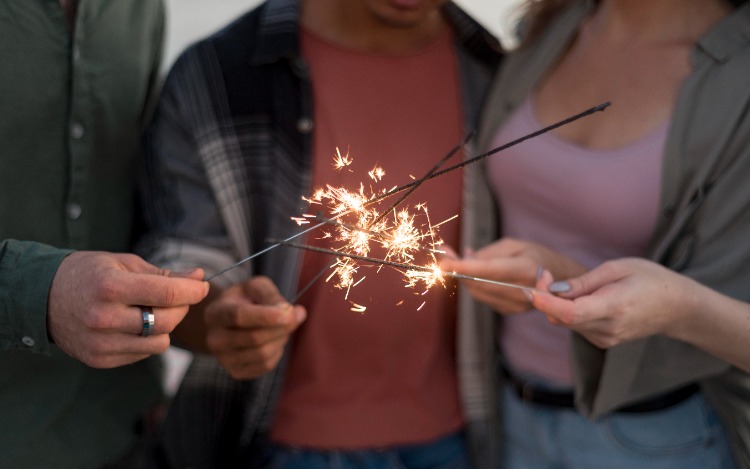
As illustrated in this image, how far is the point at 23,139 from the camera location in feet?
4.30

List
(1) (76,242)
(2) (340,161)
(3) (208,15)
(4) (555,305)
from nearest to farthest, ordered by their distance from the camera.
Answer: (4) (555,305) → (1) (76,242) → (2) (340,161) → (3) (208,15)

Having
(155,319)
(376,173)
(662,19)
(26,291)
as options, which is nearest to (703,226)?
(662,19)

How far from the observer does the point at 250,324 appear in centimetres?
131

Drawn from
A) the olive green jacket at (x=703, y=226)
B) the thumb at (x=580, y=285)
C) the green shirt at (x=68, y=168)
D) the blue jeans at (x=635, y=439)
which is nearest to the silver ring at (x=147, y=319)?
the green shirt at (x=68, y=168)

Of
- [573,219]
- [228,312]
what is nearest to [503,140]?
[573,219]

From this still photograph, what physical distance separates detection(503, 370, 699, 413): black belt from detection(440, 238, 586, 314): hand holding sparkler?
207 millimetres

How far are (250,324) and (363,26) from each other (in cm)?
72

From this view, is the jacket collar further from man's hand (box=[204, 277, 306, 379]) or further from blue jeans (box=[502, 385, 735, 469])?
man's hand (box=[204, 277, 306, 379])

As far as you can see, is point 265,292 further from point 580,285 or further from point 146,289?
point 580,285

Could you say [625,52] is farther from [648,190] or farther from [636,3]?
[648,190]

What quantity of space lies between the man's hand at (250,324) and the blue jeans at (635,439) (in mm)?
618

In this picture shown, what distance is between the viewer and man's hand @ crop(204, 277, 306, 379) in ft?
4.29

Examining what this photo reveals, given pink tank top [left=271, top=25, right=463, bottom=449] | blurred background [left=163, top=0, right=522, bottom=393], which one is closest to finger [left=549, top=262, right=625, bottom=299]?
→ pink tank top [left=271, top=25, right=463, bottom=449]

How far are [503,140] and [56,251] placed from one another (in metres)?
0.96
